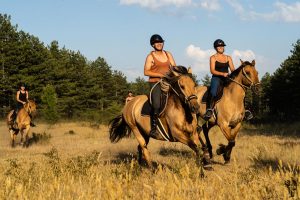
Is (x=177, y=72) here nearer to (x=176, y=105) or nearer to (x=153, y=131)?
(x=176, y=105)

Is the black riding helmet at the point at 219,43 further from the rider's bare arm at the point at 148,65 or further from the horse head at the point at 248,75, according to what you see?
the rider's bare arm at the point at 148,65

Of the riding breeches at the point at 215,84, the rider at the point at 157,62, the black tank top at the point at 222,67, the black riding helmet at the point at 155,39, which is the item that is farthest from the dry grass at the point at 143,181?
the black riding helmet at the point at 155,39

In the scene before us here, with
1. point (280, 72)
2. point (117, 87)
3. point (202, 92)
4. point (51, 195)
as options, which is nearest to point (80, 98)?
point (117, 87)

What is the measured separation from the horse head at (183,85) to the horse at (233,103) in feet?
9.53

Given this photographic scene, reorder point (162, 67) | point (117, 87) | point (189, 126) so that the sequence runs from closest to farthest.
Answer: point (189, 126), point (162, 67), point (117, 87)

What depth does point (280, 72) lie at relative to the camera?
58500 mm

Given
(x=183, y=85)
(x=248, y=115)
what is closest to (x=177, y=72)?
(x=183, y=85)

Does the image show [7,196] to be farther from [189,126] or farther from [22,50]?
[22,50]

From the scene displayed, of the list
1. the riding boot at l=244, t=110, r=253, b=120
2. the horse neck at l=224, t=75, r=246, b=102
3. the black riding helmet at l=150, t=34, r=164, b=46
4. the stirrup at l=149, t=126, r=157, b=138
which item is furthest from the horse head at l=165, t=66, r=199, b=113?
the riding boot at l=244, t=110, r=253, b=120

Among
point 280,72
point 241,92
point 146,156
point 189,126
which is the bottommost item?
point 146,156

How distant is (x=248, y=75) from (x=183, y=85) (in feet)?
11.5

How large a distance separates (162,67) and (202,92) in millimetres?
3157

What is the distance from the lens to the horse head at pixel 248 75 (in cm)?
1064

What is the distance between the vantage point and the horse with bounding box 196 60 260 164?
34.4 ft
